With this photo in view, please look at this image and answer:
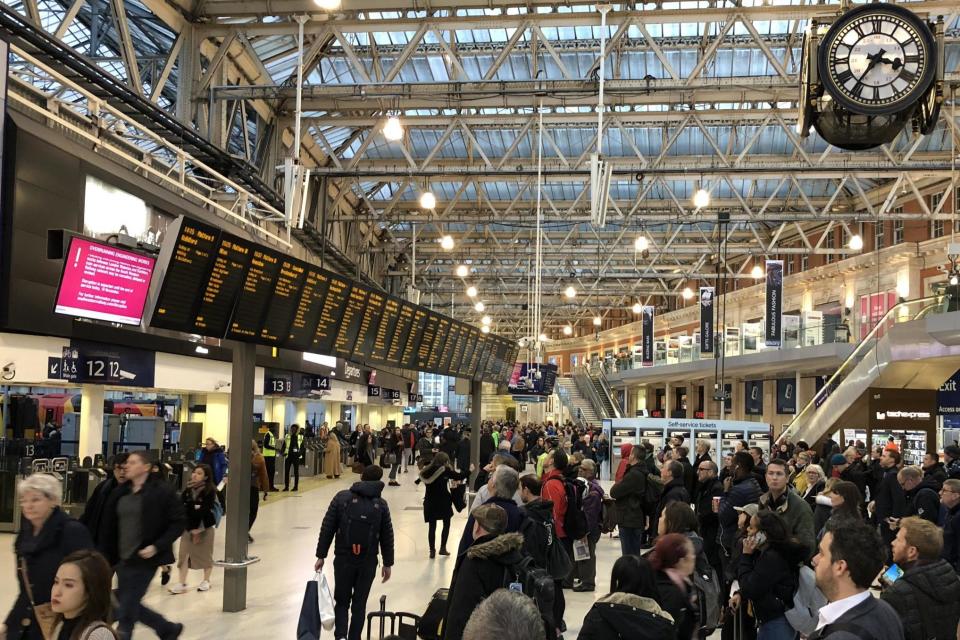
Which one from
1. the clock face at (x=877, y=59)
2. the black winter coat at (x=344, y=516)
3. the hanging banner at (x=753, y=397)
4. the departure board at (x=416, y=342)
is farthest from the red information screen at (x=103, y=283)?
the hanging banner at (x=753, y=397)

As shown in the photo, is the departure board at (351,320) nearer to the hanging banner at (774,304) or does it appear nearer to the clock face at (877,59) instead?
the clock face at (877,59)

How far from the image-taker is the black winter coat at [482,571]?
4.43 metres

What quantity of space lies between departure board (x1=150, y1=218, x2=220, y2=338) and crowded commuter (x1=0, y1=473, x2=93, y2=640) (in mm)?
2584

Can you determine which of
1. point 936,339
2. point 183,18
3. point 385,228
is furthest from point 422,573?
point 385,228

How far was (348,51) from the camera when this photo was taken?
54.9ft

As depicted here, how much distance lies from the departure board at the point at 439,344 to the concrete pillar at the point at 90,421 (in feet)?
19.4

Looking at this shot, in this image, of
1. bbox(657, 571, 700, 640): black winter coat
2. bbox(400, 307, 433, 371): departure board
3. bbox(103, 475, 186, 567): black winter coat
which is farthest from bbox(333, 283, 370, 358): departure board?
bbox(657, 571, 700, 640): black winter coat

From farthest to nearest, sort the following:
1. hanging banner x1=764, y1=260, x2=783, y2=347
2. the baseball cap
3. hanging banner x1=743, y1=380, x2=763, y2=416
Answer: hanging banner x1=743, y1=380, x2=763, y2=416
hanging banner x1=764, y1=260, x2=783, y2=347
the baseball cap

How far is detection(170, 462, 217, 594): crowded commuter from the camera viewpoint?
9312 mm

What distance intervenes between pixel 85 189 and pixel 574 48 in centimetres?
1175

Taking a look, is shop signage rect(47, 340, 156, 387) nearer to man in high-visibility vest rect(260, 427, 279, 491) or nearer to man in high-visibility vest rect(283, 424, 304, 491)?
man in high-visibility vest rect(260, 427, 279, 491)

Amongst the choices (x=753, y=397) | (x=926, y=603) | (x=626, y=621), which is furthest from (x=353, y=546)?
(x=753, y=397)

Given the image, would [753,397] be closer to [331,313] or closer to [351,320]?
[351,320]

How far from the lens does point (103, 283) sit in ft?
36.4
